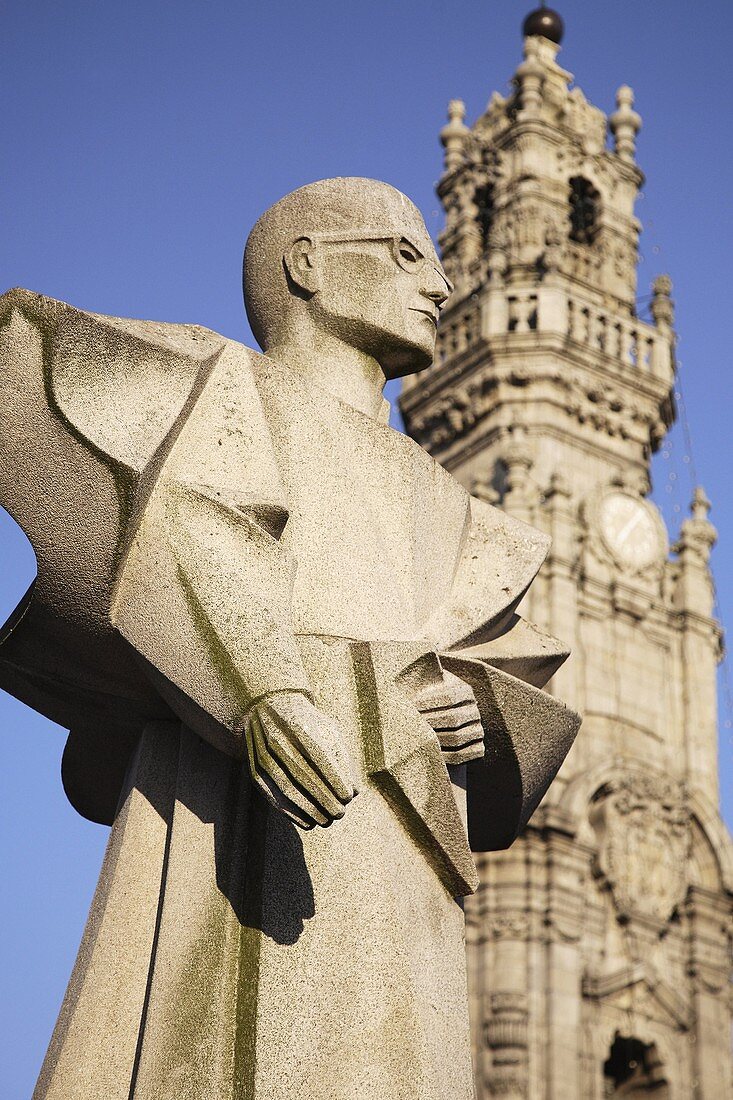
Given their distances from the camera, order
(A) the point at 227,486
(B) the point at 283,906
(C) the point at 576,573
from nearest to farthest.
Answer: (B) the point at 283,906
(A) the point at 227,486
(C) the point at 576,573

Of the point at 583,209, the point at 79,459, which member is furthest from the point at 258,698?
the point at 583,209

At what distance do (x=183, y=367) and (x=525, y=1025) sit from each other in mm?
18205

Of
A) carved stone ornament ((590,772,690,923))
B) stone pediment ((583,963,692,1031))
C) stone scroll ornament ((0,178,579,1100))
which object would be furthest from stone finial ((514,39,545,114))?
stone scroll ornament ((0,178,579,1100))

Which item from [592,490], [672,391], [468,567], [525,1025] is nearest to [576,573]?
[592,490]

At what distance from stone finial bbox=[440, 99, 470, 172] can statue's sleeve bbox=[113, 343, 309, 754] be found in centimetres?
2852

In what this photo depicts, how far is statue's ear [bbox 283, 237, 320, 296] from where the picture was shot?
3719mm

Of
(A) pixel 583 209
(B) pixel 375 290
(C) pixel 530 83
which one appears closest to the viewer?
(B) pixel 375 290

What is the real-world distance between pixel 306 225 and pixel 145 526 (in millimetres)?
1019

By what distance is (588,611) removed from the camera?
24047mm

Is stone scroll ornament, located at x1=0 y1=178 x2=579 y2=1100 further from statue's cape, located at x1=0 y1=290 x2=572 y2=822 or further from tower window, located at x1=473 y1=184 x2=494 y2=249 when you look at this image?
tower window, located at x1=473 y1=184 x2=494 y2=249

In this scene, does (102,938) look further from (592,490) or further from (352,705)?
(592,490)

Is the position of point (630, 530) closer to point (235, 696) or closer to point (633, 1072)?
point (633, 1072)

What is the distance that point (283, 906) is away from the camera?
3.03 m

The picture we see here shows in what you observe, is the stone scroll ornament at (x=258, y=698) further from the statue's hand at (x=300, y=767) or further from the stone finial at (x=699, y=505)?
the stone finial at (x=699, y=505)
